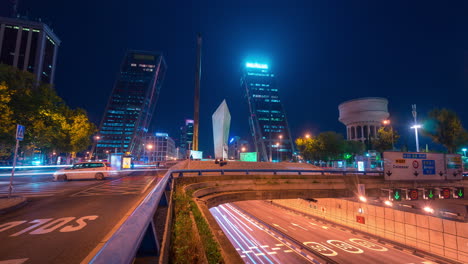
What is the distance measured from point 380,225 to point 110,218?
27.9 meters

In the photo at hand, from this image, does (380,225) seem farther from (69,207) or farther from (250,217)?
(69,207)

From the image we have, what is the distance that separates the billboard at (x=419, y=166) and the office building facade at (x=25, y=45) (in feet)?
358

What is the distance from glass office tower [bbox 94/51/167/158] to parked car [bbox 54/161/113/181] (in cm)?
11262

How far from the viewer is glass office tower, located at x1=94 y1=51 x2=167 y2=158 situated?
136 m

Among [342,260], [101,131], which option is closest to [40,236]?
[342,260]

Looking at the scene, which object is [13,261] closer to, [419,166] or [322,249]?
[322,249]

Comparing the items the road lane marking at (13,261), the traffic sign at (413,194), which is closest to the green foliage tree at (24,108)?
the road lane marking at (13,261)

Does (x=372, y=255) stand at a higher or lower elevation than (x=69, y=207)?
lower

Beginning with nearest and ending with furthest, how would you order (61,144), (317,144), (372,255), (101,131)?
(372,255) < (61,144) < (317,144) < (101,131)

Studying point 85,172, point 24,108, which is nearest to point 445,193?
point 85,172

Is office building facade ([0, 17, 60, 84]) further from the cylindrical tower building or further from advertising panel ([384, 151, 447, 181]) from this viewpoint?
the cylindrical tower building

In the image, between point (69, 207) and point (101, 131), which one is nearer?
point (69, 207)

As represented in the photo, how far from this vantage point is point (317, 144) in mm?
65250

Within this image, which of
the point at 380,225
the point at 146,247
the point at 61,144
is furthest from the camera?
the point at 61,144
